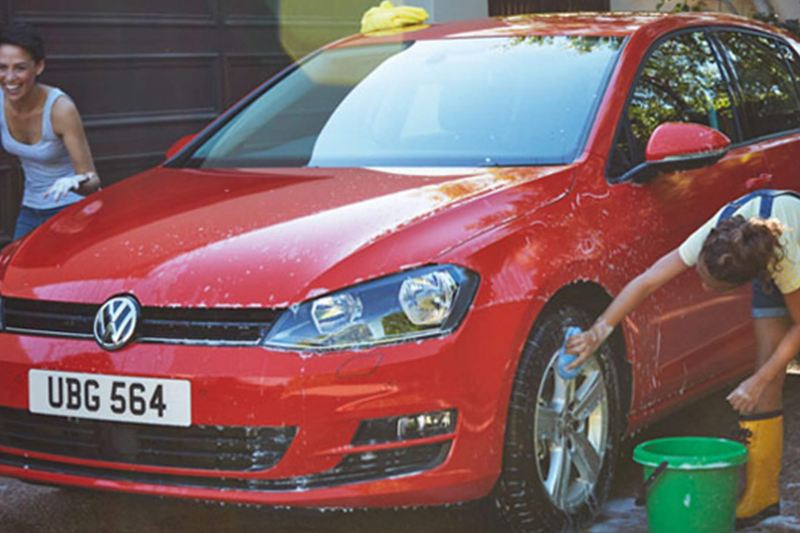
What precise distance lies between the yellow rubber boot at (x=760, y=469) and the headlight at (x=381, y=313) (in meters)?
1.14

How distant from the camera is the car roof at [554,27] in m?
5.89

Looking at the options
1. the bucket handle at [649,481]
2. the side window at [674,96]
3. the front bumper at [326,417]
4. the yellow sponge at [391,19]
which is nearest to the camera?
the front bumper at [326,417]

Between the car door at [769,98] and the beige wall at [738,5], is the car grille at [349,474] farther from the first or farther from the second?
the beige wall at [738,5]

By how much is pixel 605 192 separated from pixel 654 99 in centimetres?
73

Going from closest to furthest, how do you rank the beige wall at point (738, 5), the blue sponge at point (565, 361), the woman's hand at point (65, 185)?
the blue sponge at point (565, 361) → the woman's hand at point (65, 185) → the beige wall at point (738, 5)

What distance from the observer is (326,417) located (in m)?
4.22

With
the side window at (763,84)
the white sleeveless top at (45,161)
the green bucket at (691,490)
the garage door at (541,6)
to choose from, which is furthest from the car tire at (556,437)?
the garage door at (541,6)

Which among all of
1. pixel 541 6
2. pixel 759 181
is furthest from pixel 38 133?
Answer: pixel 541 6

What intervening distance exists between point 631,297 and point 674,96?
1.34 m

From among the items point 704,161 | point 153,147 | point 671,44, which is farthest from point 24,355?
point 153,147

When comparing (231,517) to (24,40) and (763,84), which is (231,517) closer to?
(24,40)

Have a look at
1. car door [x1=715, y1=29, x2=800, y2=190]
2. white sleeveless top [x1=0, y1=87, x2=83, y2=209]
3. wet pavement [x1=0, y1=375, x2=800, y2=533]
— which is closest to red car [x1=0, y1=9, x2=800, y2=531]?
wet pavement [x1=0, y1=375, x2=800, y2=533]

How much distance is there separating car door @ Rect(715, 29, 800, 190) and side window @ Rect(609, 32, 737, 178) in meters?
0.18

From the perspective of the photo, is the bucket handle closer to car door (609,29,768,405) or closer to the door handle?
car door (609,29,768,405)
